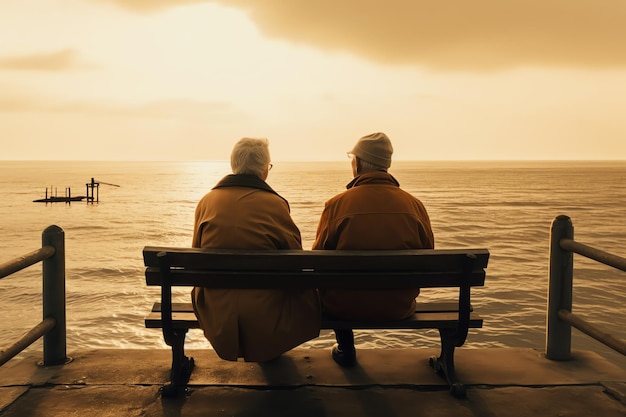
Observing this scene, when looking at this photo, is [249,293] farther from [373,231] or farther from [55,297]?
[55,297]

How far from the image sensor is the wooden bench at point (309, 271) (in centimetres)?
359

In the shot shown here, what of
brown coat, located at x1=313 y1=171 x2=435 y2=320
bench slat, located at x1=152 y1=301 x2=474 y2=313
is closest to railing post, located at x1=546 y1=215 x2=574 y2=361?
bench slat, located at x1=152 y1=301 x2=474 y2=313

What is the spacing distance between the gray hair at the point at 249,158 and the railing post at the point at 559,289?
248 cm

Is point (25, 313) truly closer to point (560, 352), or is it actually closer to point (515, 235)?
point (560, 352)

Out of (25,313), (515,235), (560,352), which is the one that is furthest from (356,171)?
(515,235)

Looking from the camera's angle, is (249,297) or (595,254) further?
(595,254)

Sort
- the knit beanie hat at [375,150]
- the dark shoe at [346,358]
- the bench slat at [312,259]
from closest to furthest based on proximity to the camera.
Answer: the bench slat at [312,259]
the knit beanie hat at [375,150]
the dark shoe at [346,358]

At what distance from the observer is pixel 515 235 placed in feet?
104

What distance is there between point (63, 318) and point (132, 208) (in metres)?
58.5

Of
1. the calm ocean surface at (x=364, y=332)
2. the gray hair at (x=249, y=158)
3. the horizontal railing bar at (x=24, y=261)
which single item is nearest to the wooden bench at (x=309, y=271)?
the gray hair at (x=249, y=158)

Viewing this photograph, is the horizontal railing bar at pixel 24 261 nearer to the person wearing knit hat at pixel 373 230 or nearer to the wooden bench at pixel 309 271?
the wooden bench at pixel 309 271

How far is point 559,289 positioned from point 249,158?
283cm

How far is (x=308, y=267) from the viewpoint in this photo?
3605 millimetres

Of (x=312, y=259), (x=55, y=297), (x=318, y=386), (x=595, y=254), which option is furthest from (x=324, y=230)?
(x=55, y=297)
